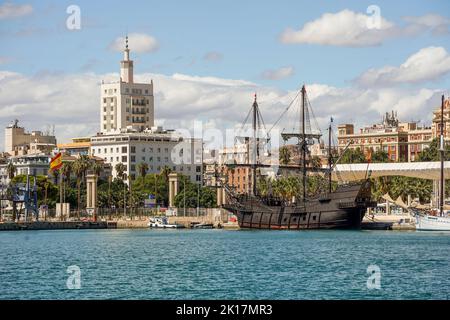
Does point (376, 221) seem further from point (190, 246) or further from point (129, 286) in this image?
point (129, 286)

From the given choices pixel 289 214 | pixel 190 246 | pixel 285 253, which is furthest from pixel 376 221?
pixel 285 253

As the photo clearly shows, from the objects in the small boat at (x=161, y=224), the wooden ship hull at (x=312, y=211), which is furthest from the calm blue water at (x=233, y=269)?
the small boat at (x=161, y=224)

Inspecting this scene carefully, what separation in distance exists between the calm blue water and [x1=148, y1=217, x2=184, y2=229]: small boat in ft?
172

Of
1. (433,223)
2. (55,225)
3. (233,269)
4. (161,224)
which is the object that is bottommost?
(55,225)

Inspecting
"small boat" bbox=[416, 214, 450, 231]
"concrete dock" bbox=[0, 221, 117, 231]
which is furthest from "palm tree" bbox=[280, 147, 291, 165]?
"small boat" bbox=[416, 214, 450, 231]

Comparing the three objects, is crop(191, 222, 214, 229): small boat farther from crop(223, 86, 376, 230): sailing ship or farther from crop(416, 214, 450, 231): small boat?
crop(416, 214, 450, 231): small boat

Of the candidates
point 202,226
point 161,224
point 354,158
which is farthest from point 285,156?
point 161,224

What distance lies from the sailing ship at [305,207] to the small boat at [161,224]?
1378 cm

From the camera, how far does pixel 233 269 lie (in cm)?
6494

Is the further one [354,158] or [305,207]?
[354,158]

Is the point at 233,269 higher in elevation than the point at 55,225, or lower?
higher

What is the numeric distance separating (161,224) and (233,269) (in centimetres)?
8985

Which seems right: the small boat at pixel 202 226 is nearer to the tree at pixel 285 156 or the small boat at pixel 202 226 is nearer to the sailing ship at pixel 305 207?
the sailing ship at pixel 305 207

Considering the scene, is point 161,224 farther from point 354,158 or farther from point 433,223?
point 354,158
